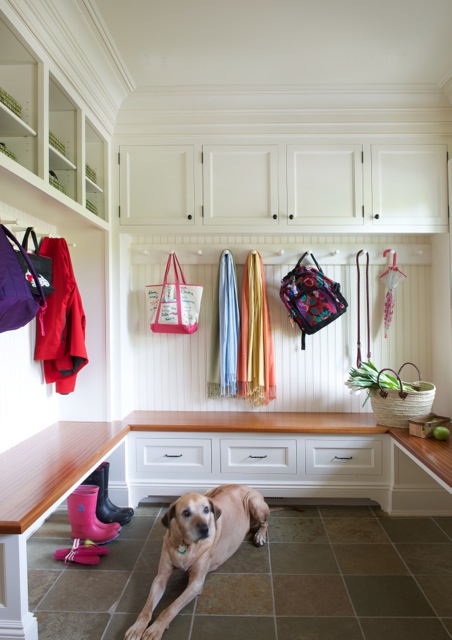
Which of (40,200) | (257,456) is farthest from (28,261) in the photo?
(257,456)

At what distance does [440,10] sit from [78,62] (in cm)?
168

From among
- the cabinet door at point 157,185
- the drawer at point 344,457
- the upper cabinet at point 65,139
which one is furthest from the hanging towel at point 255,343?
the upper cabinet at point 65,139

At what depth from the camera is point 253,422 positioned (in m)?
2.59

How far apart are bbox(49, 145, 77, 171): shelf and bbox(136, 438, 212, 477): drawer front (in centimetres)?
161

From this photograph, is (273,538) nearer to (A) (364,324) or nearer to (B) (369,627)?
(B) (369,627)

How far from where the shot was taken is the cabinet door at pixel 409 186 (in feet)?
8.28

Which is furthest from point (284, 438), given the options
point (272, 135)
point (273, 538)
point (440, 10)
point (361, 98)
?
point (440, 10)

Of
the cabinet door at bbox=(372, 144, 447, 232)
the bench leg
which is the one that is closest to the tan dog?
the bench leg

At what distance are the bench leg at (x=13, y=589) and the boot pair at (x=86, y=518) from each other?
2.24 ft

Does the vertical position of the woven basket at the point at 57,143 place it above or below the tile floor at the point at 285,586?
above

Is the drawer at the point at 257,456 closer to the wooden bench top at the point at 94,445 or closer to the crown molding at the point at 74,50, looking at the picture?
the wooden bench top at the point at 94,445

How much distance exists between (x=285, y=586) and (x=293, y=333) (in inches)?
60.4

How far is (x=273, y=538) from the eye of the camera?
2186mm

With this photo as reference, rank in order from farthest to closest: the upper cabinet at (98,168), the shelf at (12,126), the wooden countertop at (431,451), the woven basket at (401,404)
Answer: the upper cabinet at (98,168)
the woven basket at (401,404)
the wooden countertop at (431,451)
the shelf at (12,126)
